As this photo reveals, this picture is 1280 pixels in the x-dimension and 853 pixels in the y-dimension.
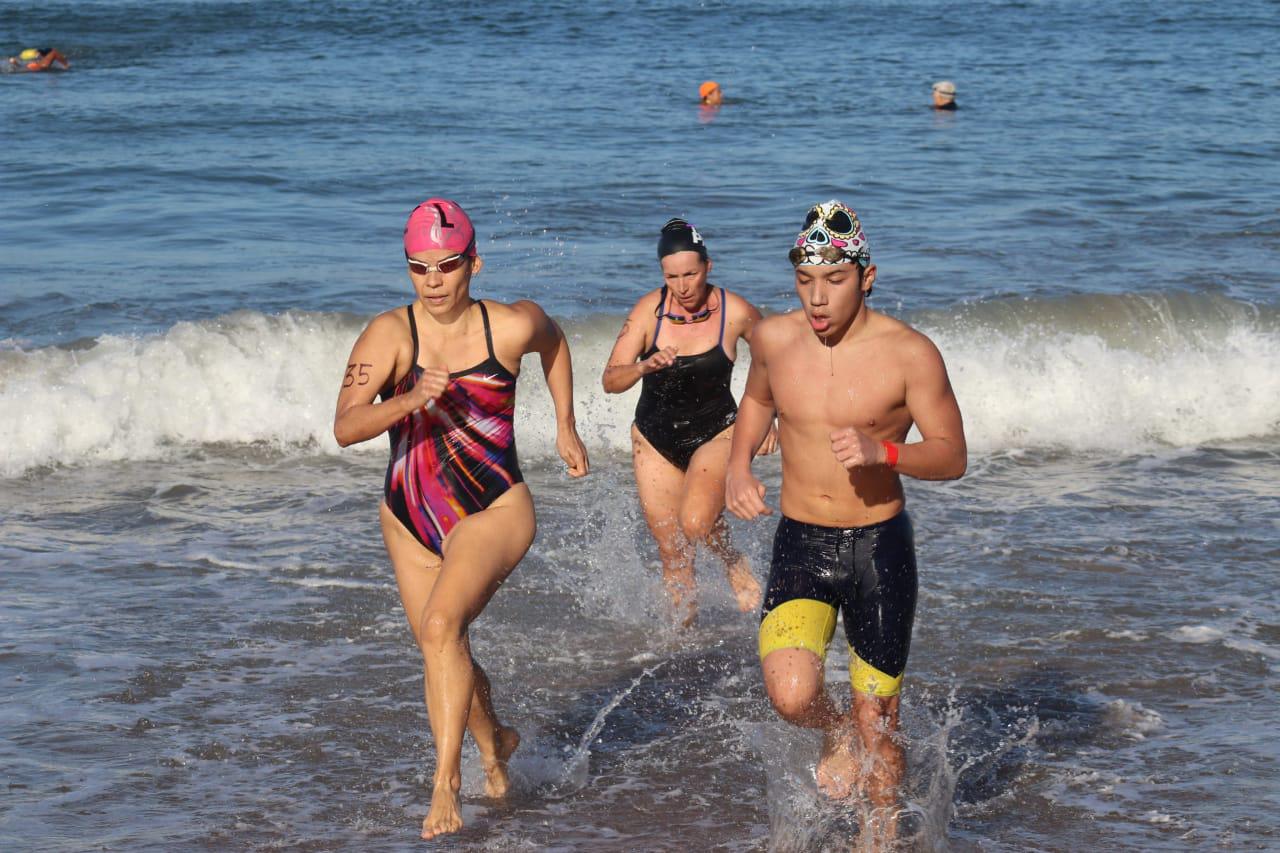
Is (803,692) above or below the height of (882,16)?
below

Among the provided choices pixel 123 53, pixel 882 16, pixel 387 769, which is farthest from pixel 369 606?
pixel 882 16

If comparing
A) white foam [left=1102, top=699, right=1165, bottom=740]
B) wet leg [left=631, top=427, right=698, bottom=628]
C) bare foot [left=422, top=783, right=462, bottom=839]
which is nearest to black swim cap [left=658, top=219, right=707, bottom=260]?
wet leg [left=631, top=427, right=698, bottom=628]

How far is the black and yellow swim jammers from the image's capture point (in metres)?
5.04

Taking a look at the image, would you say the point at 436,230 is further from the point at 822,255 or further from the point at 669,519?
the point at 669,519

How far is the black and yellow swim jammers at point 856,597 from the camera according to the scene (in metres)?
5.04

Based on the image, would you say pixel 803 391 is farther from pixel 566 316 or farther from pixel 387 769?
pixel 566 316

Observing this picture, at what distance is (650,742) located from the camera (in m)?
6.48

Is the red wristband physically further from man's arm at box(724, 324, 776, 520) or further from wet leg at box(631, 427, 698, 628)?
wet leg at box(631, 427, 698, 628)

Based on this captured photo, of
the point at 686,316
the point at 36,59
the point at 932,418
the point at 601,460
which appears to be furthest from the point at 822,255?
the point at 36,59

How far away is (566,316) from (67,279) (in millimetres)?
4506

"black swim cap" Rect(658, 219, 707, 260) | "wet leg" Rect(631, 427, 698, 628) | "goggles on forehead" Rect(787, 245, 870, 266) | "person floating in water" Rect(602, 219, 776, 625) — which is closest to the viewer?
"goggles on forehead" Rect(787, 245, 870, 266)

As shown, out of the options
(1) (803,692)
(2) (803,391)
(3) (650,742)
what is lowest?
(3) (650,742)

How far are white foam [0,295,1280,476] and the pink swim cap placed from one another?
6.05 m

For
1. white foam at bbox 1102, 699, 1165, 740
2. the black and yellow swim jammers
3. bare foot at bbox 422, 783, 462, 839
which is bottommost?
white foam at bbox 1102, 699, 1165, 740
